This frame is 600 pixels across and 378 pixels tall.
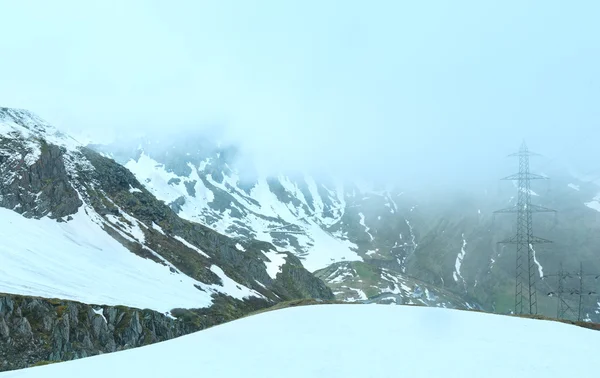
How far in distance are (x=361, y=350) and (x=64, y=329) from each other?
54.8 metres

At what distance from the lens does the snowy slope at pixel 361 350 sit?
33.4 ft

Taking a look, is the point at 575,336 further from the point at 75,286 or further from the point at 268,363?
the point at 75,286

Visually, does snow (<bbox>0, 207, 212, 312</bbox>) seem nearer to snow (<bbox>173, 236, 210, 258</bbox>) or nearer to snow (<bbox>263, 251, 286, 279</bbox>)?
snow (<bbox>173, 236, 210, 258</bbox>)

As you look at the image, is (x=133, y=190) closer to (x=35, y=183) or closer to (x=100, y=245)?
(x=35, y=183)

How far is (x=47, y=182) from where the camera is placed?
345ft

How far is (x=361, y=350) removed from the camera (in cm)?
1166

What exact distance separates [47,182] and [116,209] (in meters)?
22.4

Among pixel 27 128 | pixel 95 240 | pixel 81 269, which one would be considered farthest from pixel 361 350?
pixel 27 128

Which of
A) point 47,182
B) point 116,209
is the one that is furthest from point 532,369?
point 116,209

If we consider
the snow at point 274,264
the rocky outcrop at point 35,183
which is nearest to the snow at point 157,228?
the rocky outcrop at point 35,183

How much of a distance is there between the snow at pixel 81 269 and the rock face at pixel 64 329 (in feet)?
17.0

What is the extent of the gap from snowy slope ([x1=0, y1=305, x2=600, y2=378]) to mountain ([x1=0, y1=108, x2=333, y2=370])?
50195 mm

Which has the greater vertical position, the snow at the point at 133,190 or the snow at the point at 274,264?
the snow at the point at 133,190

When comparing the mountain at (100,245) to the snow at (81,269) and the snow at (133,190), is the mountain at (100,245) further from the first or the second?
the snow at (133,190)
